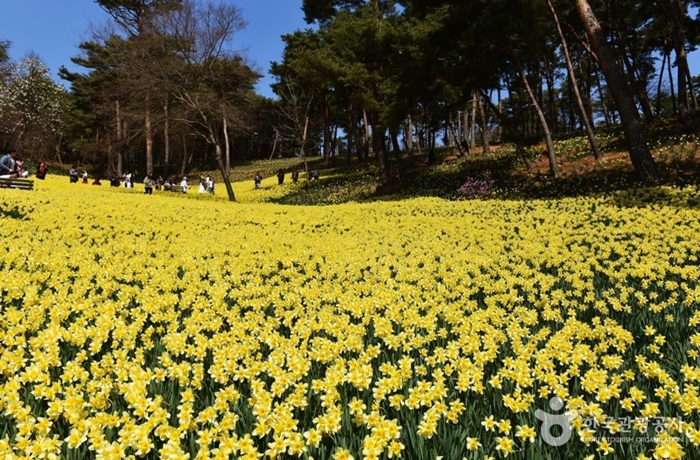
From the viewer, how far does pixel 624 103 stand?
1346cm

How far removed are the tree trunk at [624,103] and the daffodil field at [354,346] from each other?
5.30m

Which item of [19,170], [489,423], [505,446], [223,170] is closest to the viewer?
[505,446]

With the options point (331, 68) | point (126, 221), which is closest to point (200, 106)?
point (331, 68)

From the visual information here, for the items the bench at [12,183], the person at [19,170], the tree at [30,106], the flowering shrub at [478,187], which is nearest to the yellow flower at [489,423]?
the flowering shrub at [478,187]

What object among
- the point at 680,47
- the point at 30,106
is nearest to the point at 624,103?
the point at 680,47

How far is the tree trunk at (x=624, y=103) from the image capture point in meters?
13.3

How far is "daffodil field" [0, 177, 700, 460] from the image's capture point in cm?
237

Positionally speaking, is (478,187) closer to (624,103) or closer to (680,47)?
(624,103)

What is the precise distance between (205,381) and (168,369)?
0.30 meters

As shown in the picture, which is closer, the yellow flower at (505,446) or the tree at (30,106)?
the yellow flower at (505,446)

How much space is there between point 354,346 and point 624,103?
14.5 meters

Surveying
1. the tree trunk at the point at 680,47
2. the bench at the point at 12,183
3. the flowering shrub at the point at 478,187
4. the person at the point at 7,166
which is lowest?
the flowering shrub at the point at 478,187

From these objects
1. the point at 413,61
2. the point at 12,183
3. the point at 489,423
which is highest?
the point at 413,61

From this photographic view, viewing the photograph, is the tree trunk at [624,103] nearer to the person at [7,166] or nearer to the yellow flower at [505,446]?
the yellow flower at [505,446]
